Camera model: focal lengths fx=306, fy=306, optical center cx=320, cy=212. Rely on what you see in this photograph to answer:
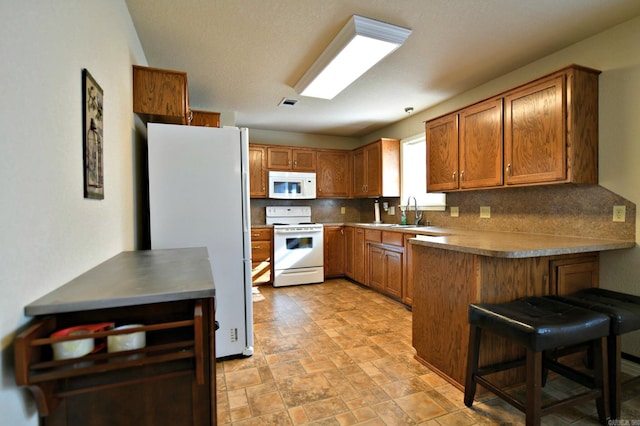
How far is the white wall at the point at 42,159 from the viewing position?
0.75 m

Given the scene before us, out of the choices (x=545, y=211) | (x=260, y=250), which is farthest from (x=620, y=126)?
(x=260, y=250)

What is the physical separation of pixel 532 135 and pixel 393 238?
1742 millimetres

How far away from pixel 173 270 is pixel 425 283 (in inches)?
66.0

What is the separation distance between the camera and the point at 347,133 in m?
5.37

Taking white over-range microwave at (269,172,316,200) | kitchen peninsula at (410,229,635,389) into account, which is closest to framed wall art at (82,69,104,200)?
kitchen peninsula at (410,229,635,389)

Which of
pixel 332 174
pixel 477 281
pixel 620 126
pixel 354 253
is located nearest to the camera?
pixel 477 281

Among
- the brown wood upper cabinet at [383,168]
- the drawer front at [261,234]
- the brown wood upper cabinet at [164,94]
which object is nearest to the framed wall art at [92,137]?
the brown wood upper cabinet at [164,94]

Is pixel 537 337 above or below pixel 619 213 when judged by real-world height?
below

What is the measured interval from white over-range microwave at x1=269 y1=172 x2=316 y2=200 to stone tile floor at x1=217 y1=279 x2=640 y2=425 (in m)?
2.18

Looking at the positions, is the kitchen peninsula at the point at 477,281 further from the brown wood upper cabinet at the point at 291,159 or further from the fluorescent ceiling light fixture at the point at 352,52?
the brown wood upper cabinet at the point at 291,159

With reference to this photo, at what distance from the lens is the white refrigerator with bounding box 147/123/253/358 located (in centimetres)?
217

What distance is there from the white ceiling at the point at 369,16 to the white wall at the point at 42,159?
0.74 m

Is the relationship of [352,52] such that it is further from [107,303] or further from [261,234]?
[261,234]

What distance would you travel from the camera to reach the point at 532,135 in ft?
7.73
